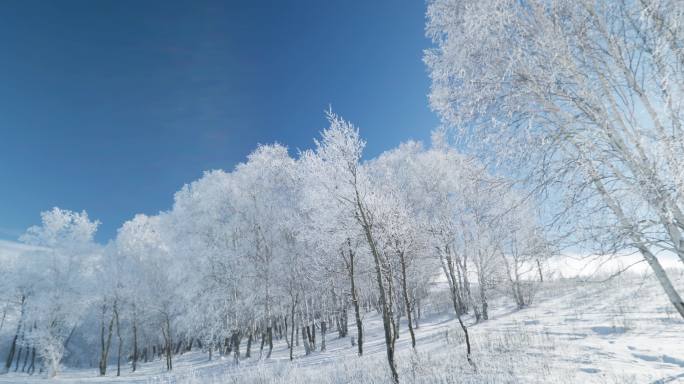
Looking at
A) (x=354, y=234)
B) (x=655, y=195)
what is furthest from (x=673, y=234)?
(x=354, y=234)

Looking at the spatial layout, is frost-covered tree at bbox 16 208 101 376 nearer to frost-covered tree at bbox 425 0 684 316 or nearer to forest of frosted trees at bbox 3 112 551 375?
forest of frosted trees at bbox 3 112 551 375

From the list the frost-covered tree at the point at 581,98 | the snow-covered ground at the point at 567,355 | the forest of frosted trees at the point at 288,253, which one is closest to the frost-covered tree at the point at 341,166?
the forest of frosted trees at the point at 288,253

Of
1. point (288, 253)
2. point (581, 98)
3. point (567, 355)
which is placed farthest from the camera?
point (288, 253)

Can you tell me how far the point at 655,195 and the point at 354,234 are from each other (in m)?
7.46

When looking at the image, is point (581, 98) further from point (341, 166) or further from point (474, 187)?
point (341, 166)

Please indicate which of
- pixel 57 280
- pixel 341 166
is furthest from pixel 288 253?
pixel 57 280

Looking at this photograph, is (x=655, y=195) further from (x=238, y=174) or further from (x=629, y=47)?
(x=238, y=174)

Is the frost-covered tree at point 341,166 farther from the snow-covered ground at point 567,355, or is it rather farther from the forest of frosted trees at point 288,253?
the snow-covered ground at point 567,355

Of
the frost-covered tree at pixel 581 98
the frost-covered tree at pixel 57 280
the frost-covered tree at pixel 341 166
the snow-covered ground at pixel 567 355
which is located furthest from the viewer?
the frost-covered tree at pixel 57 280

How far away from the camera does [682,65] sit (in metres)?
3.54

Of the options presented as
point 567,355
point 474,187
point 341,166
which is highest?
point 341,166

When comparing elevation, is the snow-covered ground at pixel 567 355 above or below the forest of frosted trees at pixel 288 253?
below

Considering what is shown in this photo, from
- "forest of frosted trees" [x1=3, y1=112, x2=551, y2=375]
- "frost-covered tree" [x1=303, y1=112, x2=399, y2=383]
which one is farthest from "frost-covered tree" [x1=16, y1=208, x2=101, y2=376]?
"frost-covered tree" [x1=303, y1=112, x2=399, y2=383]

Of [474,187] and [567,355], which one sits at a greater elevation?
[474,187]
